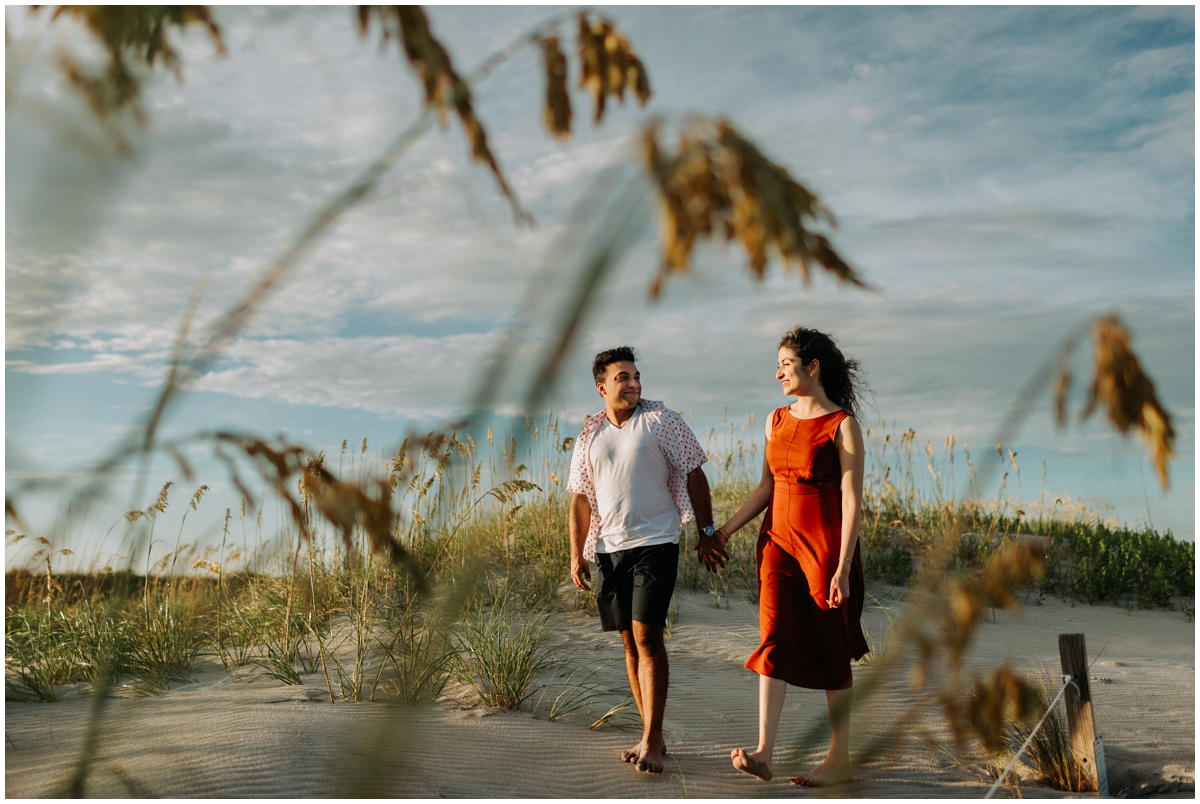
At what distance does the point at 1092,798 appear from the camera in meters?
4.01

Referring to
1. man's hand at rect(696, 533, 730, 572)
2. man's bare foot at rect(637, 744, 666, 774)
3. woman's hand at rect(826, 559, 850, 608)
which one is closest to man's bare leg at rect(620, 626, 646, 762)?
man's bare foot at rect(637, 744, 666, 774)

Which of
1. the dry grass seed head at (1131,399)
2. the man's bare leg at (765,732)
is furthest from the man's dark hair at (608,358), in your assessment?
the dry grass seed head at (1131,399)

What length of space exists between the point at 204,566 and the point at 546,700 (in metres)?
2.97

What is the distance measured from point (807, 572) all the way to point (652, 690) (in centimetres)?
97

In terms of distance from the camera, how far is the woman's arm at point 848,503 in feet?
12.1

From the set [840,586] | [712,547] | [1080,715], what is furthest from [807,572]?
[1080,715]

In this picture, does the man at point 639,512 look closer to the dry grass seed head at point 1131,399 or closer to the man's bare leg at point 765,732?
the man's bare leg at point 765,732

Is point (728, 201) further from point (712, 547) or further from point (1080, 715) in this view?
point (1080, 715)

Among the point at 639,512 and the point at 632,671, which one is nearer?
the point at 639,512

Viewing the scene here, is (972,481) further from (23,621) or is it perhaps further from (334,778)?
(23,621)

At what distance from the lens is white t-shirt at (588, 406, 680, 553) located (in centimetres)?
411

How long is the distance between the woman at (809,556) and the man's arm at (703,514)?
1.01 ft

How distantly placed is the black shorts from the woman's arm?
31.3 inches

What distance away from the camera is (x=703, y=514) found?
14.4 ft
